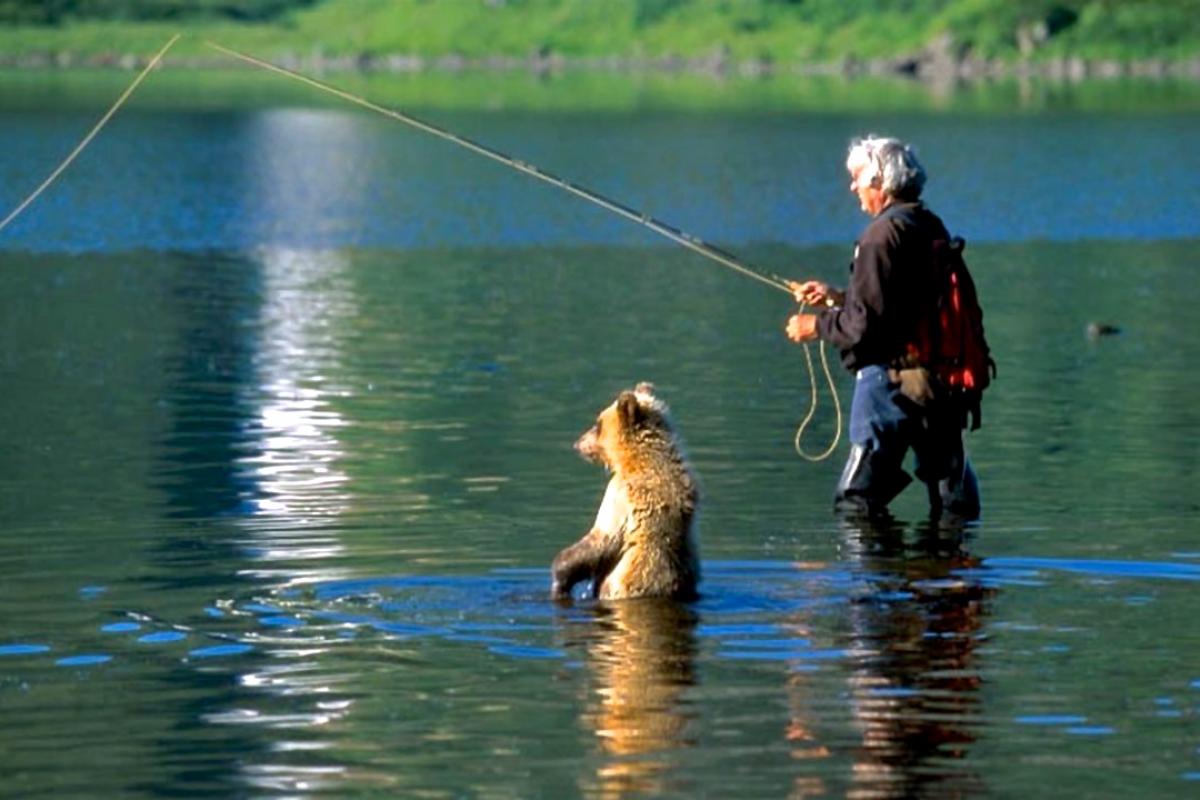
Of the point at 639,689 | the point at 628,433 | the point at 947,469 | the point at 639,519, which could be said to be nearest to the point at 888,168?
the point at 947,469

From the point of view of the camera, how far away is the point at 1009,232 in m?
39.5

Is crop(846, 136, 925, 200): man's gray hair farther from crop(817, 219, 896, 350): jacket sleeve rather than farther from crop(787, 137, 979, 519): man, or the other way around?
crop(817, 219, 896, 350): jacket sleeve

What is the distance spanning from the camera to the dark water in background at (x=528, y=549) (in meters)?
10.3

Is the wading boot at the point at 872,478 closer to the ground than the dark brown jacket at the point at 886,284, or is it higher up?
closer to the ground

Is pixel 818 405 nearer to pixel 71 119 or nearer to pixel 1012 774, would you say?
pixel 1012 774

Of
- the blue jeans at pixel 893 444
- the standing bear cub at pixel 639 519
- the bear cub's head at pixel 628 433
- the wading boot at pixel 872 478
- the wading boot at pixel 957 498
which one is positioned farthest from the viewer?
the wading boot at pixel 957 498

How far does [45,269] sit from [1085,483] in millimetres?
18725

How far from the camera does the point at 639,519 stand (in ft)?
41.0

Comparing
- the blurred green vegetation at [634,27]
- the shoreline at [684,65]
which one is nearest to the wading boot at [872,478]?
the shoreline at [684,65]

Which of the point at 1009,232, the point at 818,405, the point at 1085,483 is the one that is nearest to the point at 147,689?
the point at 1085,483

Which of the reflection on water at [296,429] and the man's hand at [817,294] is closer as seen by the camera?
the man's hand at [817,294]

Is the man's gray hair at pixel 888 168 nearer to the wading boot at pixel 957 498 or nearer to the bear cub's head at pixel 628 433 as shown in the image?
the wading boot at pixel 957 498

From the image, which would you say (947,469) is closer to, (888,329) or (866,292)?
(888,329)

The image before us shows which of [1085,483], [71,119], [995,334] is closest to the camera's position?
[1085,483]
